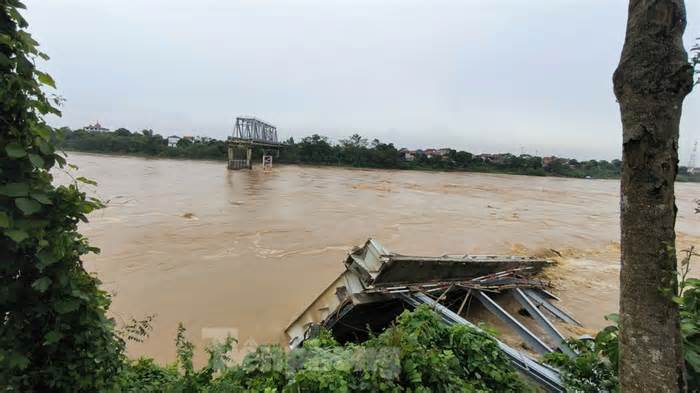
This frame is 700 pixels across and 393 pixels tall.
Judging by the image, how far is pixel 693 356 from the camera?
5.69ft

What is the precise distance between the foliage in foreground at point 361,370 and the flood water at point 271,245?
2.24 metres

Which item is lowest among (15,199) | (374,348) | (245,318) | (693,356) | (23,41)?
(245,318)

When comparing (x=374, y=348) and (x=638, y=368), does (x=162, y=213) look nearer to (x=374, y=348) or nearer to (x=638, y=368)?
(x=374, y=348)

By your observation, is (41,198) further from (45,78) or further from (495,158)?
(495,158)

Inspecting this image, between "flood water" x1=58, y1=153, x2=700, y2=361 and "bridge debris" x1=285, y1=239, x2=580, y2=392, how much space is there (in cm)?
91

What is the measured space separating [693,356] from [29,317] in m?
3.41

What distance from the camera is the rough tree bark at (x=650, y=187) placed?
4.12 ft

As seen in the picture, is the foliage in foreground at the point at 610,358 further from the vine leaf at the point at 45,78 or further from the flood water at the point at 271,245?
the flood water at the point at 271,245

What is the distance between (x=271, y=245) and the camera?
993cm

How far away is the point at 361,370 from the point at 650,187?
1.92 metres

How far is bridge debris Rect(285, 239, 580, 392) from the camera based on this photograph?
169 inches

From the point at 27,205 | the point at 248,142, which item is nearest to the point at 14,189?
the point at 27,205

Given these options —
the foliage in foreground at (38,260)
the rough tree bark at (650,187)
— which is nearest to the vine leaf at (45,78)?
the foliage in foreground at (38,260)

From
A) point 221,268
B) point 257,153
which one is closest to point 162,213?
point 221,268
